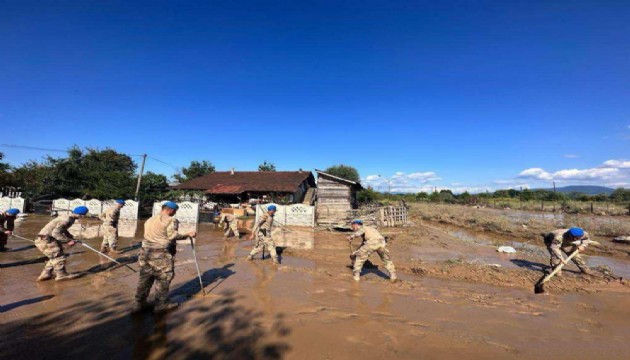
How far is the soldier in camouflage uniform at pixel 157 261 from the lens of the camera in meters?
4.82

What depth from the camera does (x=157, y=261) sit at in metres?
4.84

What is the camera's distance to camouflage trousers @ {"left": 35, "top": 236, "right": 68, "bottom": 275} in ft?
21.3

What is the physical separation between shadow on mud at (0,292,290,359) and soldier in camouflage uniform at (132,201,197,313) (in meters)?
0.26

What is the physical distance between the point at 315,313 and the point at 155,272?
9.07 ft

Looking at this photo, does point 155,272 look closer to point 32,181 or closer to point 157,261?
point 157,261

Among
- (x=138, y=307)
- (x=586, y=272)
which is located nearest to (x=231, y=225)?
(x=138, y=307)

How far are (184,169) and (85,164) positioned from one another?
55.8ft

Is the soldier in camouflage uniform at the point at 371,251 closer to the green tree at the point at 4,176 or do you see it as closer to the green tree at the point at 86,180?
the green tree at the point at 86,180

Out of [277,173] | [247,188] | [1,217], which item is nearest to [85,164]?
[247,188]

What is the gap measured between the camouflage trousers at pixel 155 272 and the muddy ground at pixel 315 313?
35 centimetres

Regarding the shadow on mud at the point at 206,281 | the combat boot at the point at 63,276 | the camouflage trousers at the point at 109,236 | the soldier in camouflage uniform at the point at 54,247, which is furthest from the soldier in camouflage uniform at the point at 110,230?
the shadow on mud at the point at 206,281

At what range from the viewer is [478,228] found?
1933 centimetres

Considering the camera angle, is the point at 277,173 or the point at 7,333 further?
the point at 277,173

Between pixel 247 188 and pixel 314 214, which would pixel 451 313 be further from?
pixel 247 188
